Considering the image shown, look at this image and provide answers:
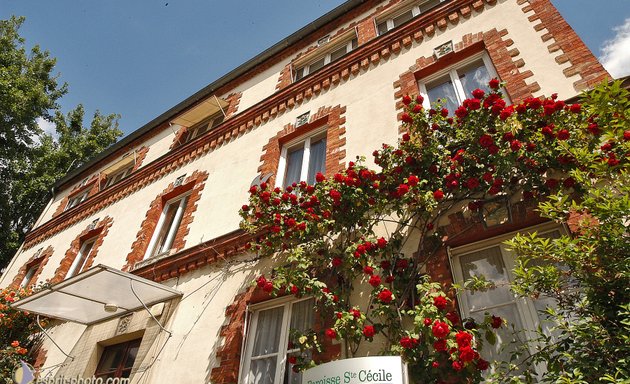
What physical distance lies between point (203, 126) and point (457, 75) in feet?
26.1

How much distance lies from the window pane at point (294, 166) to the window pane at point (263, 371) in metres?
3.41

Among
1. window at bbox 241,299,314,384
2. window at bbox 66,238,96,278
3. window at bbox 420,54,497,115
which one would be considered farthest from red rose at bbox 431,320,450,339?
window at bbox 66,238,96,278

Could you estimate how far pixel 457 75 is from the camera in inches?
260

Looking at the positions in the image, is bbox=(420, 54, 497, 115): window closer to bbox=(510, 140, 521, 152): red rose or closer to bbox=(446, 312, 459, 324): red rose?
bbox=(510, 140, 521, 152): red rose

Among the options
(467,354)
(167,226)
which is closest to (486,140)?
(467,354)

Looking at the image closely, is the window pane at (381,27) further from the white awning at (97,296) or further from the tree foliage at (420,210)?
the white awning at (97,296)

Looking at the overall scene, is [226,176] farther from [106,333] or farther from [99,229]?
[99,229]

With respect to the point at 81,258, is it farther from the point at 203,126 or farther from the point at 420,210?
the point at 420,210

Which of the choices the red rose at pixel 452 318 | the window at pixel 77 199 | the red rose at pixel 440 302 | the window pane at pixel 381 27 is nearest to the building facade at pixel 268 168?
the window pane at pixel 381 27

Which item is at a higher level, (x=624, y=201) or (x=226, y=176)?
(x=226, y=176)

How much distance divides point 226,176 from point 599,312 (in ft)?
23.5

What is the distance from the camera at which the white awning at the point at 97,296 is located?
18.9 ft

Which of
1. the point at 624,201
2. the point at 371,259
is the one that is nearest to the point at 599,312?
the point at 624,201

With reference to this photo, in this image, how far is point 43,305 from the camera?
6660 millimetres
